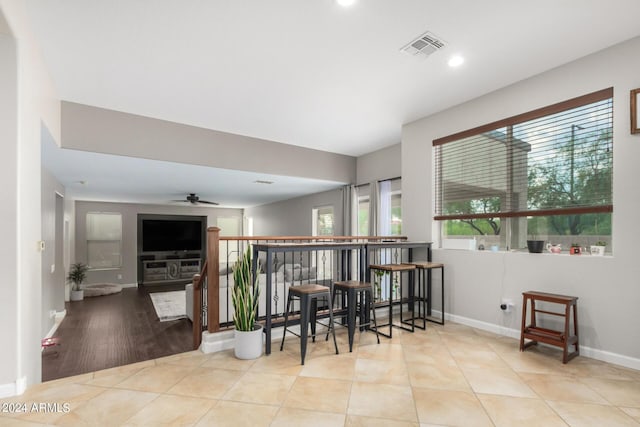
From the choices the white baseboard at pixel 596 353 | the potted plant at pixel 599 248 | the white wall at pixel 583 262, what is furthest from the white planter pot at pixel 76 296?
the potted plant at pixel 599 248

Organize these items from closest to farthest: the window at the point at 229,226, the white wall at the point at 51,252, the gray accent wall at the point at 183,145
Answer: the gray accent wall at the point at 183,145, the white wall at the point at 51,252, the window at the point at 229,226

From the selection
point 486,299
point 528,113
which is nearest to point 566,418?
point 486,299

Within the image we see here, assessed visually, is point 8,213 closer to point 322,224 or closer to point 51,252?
point 51,252

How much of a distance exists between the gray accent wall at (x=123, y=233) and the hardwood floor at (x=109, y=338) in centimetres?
226

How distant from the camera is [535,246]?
328 cm

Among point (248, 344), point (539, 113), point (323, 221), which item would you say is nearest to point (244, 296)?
point (248, 344)

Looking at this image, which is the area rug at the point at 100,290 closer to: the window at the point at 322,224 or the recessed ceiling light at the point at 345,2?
the window at the point at 322,224

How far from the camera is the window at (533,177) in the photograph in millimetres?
2988

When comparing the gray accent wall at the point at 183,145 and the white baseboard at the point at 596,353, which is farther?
the gray accent wall at the point at 183,145

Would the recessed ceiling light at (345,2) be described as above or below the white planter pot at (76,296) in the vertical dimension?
above

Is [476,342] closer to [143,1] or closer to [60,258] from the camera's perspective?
[143,1]

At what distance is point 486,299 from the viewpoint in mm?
3719

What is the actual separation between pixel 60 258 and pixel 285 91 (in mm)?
5540

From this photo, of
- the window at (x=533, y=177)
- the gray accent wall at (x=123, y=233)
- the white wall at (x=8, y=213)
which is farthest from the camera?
the gray accent wall at (x=123, y=233)
